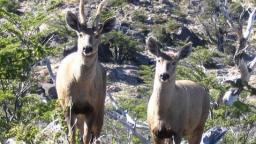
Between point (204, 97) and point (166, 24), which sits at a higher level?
point (204, 97)

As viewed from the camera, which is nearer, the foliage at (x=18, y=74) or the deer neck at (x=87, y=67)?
the deer neck at (x=87, y=67)

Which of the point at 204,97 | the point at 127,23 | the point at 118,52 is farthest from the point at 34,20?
the point at 127,23

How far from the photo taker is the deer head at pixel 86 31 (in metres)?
9.98

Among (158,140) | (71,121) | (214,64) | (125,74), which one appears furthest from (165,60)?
(214,64)

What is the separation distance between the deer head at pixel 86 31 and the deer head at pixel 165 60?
0.71 meters

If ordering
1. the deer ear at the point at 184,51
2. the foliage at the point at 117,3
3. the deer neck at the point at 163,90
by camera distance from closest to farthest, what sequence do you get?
the deer neck at the point at 163,90 → the deer ear at the point at 184,51 → the foliage at the point at 117,3

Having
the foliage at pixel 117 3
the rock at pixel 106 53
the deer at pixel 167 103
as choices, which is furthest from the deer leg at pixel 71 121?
the foliage at pixel 117 3

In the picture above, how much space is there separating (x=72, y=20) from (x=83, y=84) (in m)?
1.01

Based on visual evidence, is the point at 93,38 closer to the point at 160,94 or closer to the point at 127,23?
the point at 160,94

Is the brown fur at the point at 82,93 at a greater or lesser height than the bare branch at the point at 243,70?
greater

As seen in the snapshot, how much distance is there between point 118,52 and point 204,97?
130ft

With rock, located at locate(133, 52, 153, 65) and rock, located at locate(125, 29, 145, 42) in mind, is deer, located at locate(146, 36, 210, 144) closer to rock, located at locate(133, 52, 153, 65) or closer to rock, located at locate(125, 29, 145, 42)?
rock, located at locate(133, 52, 153, 65)

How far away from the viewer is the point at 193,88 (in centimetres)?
1143

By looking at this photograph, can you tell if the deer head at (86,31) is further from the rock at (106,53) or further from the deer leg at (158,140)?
the rock at (106,53)
